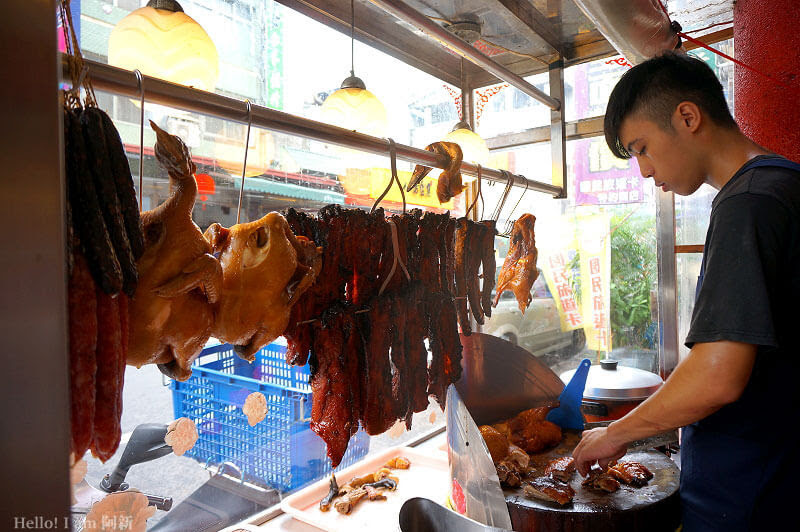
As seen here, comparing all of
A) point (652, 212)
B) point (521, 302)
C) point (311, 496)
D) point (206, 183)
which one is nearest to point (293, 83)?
point (206, 183)

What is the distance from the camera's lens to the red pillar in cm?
313

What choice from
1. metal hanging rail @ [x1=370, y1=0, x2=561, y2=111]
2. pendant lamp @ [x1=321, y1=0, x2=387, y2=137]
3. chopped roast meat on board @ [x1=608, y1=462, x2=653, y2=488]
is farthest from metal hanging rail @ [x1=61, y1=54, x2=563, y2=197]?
chopped roast meat on board @ [x1=608, y1=462, x2=653, y2=488]

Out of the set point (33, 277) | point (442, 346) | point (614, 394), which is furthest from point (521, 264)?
point (33, 277)

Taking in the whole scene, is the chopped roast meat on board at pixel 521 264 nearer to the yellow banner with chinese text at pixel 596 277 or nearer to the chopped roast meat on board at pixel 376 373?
the yellow banner with chinese text at pixel 596 277

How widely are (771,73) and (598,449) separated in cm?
278

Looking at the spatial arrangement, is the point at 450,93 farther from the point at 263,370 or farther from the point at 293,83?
the point at 263,370

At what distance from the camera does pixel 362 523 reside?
9.76 ft

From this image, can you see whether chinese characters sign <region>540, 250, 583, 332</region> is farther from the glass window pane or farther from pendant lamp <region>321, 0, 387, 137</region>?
pendant lamp <region>321, 0, 387, 137</region>

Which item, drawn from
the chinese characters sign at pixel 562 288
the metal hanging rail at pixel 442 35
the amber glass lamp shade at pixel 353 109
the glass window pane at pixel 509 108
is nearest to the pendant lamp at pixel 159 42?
the amber glass lamp shade at pixel 353 109

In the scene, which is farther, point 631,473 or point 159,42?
point 631,473

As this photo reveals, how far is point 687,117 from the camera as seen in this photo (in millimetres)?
1988

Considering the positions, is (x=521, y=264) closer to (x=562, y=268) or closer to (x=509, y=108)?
(x=562, y=268)

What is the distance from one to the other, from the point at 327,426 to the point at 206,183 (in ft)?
5.63

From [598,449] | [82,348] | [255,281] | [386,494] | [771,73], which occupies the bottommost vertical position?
[386,494]
